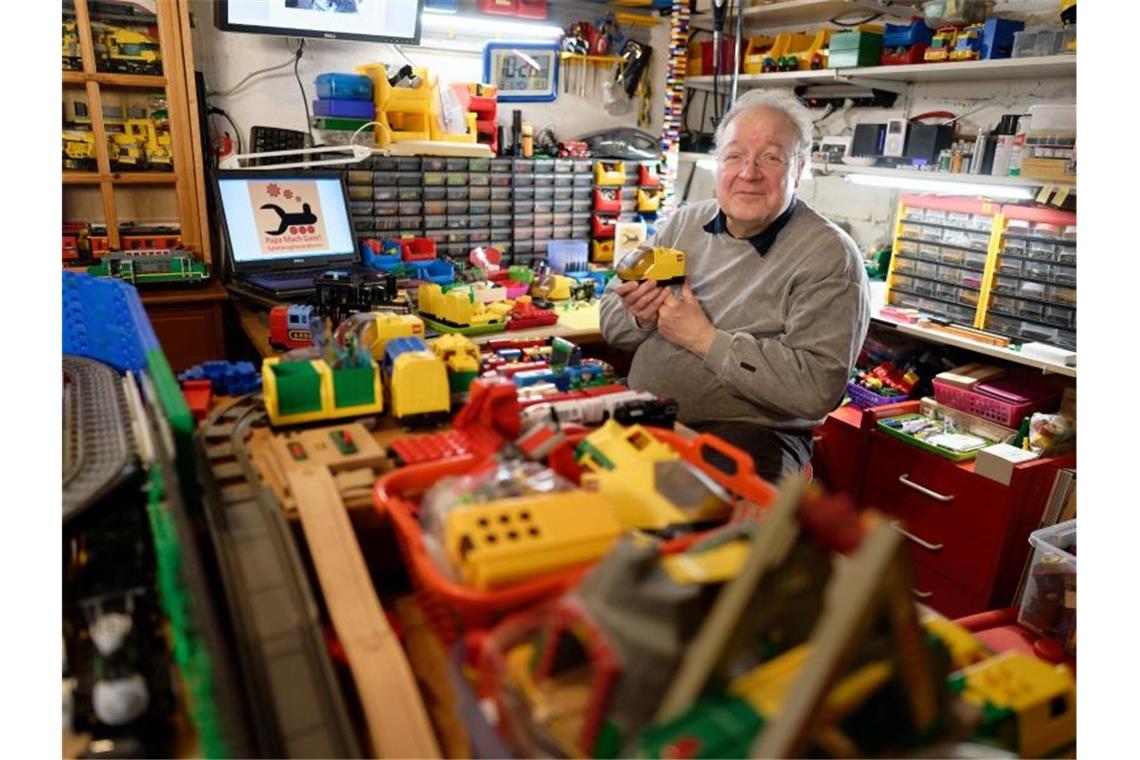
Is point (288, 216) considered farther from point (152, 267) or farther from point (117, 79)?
point (117, 79)

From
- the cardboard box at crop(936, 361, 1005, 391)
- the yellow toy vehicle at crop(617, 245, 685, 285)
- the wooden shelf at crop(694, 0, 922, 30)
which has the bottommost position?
the cardboard box at crop(936, 361, 1005, 391)

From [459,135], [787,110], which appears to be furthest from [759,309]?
[459,135]

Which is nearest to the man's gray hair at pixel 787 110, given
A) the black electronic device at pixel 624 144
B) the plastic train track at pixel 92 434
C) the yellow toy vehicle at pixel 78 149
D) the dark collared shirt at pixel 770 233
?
the dark collared shirt at pixel 770 233

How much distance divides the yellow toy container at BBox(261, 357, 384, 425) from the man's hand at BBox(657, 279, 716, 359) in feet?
2.94

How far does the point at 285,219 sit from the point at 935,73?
8.29 feet

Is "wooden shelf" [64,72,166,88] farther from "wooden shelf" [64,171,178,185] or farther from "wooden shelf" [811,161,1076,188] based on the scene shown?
"wooden shelf" [811,161,1076,188]

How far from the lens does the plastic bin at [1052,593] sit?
166cm

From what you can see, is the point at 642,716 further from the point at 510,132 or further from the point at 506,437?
the point at 510,132

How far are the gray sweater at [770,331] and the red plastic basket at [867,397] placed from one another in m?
0.95

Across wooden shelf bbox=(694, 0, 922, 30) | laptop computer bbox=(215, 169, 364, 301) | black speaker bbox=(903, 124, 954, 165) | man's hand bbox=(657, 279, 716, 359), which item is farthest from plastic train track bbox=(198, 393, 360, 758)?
wooden shelf bbox=(694, 0, 922, 30)

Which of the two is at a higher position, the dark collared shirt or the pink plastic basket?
the dark collared shirt

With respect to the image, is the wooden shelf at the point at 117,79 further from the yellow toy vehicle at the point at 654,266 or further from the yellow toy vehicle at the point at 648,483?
the yellow toy vehicle at the point at 648,483

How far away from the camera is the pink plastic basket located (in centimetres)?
257

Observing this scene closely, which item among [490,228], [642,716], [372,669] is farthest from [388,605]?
[490,228]
